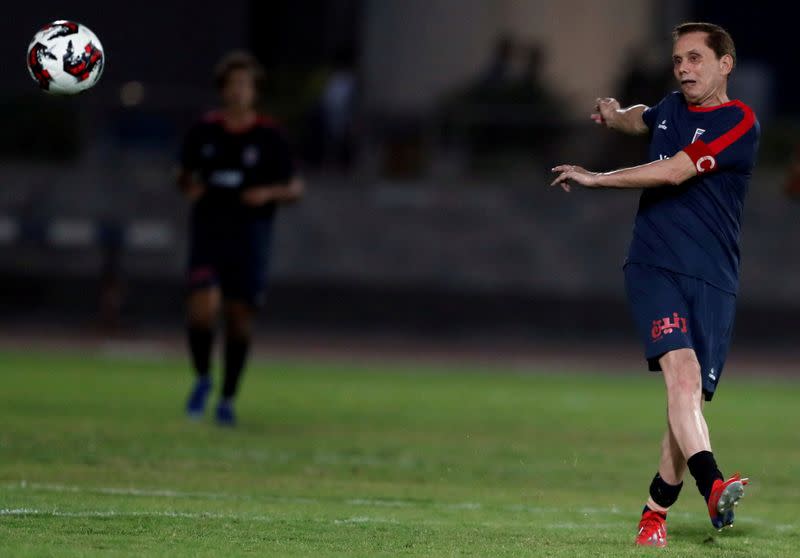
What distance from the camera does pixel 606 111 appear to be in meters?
8.11

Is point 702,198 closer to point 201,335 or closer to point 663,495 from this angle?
point 663,495

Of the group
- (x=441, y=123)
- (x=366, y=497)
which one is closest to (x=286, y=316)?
(x=441, y=123)

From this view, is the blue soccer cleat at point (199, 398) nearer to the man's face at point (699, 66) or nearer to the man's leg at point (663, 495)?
the man's leg at point (663, 495)

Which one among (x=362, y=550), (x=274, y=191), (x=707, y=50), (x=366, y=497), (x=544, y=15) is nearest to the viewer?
(x=362, y=550)

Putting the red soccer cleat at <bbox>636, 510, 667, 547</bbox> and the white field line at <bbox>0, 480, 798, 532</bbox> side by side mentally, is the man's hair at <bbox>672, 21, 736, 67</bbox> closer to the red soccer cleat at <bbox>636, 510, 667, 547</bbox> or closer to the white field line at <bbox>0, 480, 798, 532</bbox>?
the red soccer cleat at <bbox>636, 510, 667, 547</bbox>

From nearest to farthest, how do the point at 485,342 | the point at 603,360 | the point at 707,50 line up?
the point at 707,50, the point at 603,360, the point at 485,342

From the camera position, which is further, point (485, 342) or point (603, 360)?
point (485, 342)

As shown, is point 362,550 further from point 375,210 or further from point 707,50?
point 375,210

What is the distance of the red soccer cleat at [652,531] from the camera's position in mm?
7203

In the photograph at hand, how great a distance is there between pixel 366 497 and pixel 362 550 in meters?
1.98

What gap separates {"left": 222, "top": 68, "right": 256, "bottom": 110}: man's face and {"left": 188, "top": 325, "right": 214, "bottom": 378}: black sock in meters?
1.84

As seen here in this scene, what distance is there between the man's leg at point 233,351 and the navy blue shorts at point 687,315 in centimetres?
575

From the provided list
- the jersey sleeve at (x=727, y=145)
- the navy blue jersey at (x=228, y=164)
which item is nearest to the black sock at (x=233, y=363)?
the navy blue jersey at (x=228, y=164)

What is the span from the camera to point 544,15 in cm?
2927
